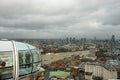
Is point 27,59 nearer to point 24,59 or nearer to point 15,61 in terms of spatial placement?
point 24,59

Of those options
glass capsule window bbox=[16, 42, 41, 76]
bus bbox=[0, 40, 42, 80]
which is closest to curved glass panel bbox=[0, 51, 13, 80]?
bus bbox=[0, 40, 42, 80]

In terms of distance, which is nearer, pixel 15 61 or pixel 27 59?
pixel 15 61

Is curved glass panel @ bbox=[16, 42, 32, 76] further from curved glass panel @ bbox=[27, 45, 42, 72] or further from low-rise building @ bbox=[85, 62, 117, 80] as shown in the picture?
low-rise building @ bbox=[85, 62, 117, 80]

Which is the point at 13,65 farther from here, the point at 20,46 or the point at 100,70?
the point at 100,70

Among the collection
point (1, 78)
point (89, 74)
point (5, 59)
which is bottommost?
point (89, 74)

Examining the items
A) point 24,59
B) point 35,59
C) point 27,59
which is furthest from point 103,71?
point 24,59

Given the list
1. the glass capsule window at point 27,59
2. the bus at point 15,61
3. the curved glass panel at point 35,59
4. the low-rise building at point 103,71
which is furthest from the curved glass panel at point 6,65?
the low-rise building at point 103,71

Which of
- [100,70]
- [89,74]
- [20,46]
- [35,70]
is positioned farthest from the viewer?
[100,70]

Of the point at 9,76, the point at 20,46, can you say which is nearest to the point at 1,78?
the point at 9,76
